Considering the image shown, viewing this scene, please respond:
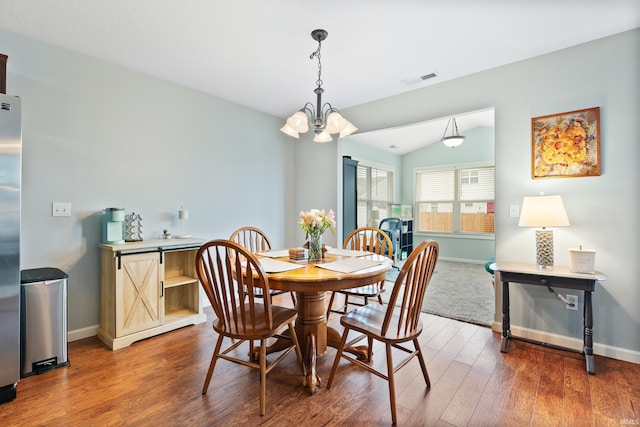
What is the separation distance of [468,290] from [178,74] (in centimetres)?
458

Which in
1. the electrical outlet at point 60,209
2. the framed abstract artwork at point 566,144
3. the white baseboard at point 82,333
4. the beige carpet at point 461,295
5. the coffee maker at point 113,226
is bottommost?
the beige carpet at point 461,295

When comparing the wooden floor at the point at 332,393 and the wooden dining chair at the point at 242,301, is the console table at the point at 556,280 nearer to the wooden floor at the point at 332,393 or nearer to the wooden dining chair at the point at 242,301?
the wooden floor at the point at 332,393

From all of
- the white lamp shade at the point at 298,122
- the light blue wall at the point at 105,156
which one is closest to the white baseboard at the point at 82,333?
the light blue wall at the point at 105,156

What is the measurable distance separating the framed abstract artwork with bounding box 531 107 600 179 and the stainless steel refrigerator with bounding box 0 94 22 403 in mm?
3881

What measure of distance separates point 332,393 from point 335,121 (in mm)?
1828

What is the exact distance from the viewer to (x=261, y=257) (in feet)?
7.76

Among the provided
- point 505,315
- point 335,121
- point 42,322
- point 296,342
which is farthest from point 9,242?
point 505,315

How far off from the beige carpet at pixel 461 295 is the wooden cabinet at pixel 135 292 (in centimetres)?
255

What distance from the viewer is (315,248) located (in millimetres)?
2264

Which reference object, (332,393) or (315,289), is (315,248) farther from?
(332,393)

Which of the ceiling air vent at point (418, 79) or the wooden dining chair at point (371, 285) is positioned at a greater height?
the ceiling air vent at point (418, 79)

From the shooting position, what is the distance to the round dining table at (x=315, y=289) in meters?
1.74

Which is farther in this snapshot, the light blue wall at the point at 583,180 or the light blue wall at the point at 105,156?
the light blue wall at the point at 105,156

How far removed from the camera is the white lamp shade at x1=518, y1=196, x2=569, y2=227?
7.74 ft
